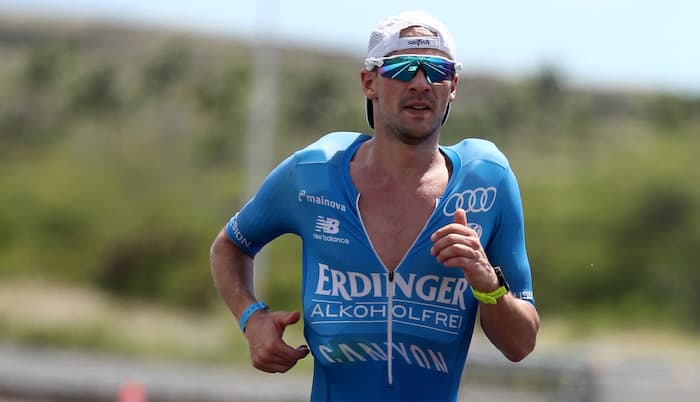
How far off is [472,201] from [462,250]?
0.48m

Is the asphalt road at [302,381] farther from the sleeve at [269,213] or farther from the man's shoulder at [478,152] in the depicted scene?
the man's shoulder at [478,152]

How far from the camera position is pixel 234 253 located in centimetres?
495

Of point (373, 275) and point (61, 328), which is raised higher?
point (61, 328)

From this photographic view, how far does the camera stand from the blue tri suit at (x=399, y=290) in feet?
14.5

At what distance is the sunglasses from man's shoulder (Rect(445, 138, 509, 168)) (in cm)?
28

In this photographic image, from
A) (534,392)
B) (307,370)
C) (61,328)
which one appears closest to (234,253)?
(534,392)

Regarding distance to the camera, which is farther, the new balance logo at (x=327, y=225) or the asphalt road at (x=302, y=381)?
the asphalt road at (x=302, y=381)

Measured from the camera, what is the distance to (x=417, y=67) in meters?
4.39


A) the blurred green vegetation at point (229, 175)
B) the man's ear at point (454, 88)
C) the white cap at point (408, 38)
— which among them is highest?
the blurred green vegetation at point (229, 175)

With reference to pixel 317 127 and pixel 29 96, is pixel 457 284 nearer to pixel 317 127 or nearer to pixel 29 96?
pixel 317 127

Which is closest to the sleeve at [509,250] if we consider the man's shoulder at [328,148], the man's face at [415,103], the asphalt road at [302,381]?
the man's face at [415,103]

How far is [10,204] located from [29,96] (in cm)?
1138

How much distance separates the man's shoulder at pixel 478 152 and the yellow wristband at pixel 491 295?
1.70 ft

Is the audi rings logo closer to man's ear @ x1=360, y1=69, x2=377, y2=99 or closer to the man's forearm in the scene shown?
the man's forearm
